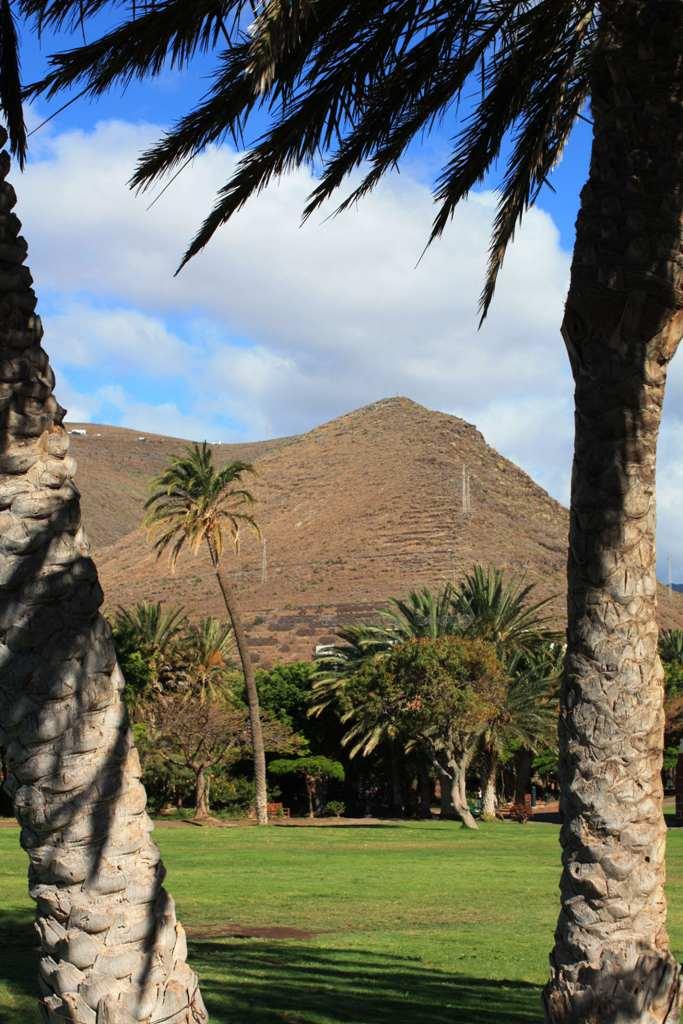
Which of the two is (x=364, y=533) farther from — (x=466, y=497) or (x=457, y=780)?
(x=457, y=780)

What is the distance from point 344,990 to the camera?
10.4 metres

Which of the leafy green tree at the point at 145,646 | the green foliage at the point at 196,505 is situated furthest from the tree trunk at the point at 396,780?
the green foliage at the point at 196,505

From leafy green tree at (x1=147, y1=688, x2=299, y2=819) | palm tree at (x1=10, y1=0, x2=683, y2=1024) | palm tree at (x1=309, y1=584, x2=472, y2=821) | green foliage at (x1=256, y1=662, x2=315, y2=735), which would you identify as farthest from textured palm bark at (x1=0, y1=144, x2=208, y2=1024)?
green foliage at (x1=256, y1=662, x2=315, y2=735)

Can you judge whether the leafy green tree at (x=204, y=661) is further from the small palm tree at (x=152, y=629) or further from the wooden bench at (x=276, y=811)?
the wooden bench at (x=276, y=811)

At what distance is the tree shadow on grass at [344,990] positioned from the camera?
9078 mm

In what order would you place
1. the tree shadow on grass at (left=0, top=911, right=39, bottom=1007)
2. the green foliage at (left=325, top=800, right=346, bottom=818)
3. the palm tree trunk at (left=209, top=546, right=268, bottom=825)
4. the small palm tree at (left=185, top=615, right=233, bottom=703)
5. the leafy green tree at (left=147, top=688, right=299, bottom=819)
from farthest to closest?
the small palm tree at (left=185, top=615, right=233, bottom=703)
the green foliage at (left=325, top=800, right=346, bottom=818)
the leafy green tree at (left=147, top=688, right=299, bottom=819)
the palm tree trunk at (left=209, top=546, right=268, bottom=825)
the tree shadow on grass at (left=0, top=911, right=39, bottom=1007)

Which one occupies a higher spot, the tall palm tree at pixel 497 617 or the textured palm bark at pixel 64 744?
the tall palm tree at pixel 497 617

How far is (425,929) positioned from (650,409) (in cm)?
1134

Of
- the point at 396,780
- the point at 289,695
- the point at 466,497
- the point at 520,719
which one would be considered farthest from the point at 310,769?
the point at 466,497

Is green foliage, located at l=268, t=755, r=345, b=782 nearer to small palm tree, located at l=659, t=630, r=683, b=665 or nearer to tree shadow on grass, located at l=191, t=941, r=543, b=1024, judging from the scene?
small palm tree, located at l=659, t=630, r=683, b=665

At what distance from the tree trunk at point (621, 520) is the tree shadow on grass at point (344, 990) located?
299 cm

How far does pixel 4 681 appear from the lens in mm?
4793

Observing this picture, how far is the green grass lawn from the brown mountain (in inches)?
1603

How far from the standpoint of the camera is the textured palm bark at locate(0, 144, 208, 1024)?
4.82m
